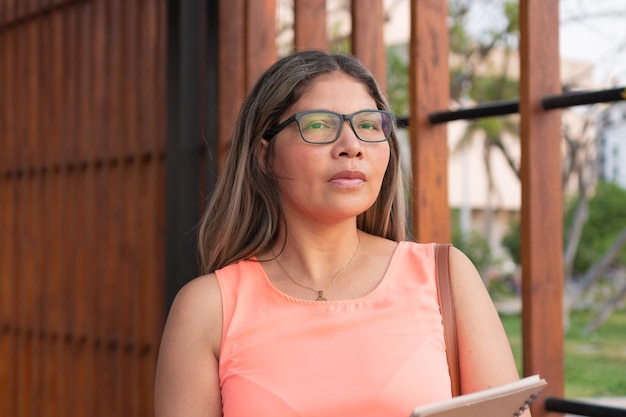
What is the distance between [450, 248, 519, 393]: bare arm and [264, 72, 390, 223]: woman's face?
0.80 ft

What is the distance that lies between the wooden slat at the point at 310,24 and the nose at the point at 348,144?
1335mm

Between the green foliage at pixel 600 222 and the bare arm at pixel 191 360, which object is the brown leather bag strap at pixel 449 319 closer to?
the bare arm at pixel 191 360

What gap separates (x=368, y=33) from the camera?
2.81m

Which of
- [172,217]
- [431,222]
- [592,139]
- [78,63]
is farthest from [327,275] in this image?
[592,139]

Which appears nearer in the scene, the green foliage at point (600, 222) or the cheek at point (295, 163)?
the cheek at point (295, 163)

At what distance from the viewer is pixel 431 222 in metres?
2.59

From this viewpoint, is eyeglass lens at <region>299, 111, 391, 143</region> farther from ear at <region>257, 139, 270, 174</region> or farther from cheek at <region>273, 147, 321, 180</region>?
ear at <region>257, 139, 270, 174</region>

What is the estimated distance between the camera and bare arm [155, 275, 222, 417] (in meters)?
1.70

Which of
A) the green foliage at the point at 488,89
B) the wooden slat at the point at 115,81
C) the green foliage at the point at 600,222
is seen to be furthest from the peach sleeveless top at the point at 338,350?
the green foliage at the point at 600,222

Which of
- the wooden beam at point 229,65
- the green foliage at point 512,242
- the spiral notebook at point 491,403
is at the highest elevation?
the wooden beam at point 229,65

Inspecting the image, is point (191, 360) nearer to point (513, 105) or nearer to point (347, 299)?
point (347, 299)

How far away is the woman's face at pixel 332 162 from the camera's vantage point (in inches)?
65.5

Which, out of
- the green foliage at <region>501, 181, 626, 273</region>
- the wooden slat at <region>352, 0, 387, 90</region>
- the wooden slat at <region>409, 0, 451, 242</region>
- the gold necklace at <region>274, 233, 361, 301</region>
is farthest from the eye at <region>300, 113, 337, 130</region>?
the green foliage at <region>501, 181, 626, 273</region>

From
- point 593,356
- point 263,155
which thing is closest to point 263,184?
point 263,155
